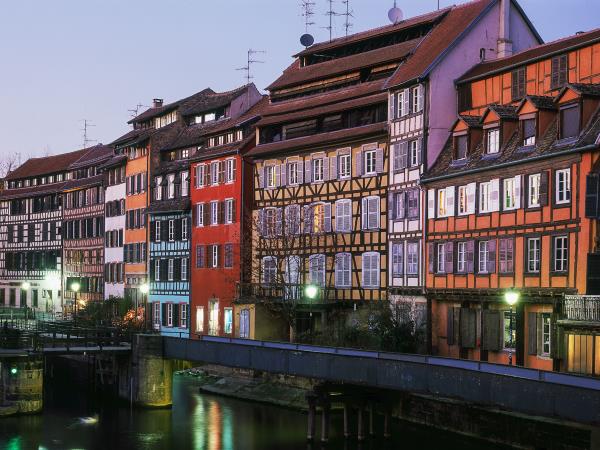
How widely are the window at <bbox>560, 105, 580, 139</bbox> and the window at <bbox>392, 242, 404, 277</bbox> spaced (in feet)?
41.1

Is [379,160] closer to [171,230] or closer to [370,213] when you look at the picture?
[370,213]

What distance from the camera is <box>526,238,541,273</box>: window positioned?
140ft

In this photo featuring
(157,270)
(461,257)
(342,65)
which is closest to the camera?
(461,257)

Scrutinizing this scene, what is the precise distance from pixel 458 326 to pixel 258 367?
860cm

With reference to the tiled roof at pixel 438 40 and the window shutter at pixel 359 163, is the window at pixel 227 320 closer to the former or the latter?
the window shutter at pixel 359 163

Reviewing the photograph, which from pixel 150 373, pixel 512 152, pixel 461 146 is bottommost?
pixel 150 373

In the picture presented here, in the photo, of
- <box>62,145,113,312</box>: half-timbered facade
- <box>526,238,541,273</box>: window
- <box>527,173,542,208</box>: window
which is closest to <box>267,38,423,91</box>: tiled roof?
<box>527,173,542,208</box>: window

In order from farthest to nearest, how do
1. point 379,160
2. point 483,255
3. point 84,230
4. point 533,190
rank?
point 84,230 < point 379,160 < point 483,255 < point 533,190

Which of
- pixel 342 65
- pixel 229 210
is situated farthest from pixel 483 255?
pixel 229 210

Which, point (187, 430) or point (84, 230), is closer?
point (187, 430)

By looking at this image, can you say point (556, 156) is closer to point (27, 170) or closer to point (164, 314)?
point (164, 314)

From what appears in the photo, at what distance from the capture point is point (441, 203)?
4969 cm

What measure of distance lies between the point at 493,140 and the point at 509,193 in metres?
2.73

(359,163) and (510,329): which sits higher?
(359,163)
